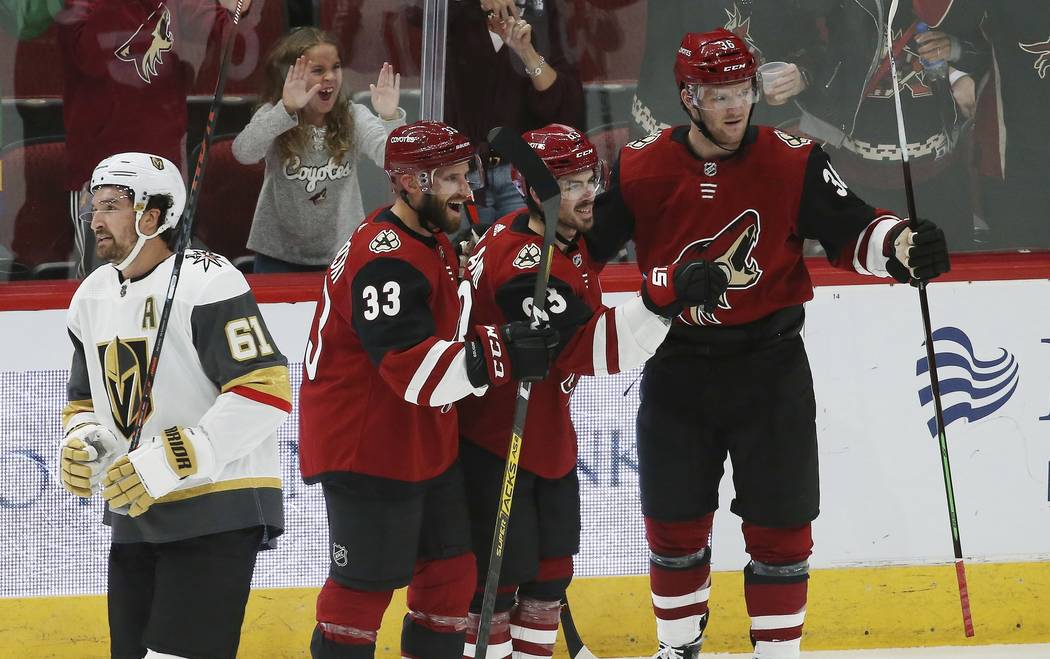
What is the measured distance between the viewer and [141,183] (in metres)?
2.79

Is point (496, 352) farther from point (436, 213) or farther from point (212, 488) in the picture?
point (212, 488)

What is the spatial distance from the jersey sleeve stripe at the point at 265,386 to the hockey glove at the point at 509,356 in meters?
0.38

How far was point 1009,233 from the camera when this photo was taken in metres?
4.04

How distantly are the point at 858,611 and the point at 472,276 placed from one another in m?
1.63

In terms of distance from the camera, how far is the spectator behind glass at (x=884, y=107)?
408 centimetres

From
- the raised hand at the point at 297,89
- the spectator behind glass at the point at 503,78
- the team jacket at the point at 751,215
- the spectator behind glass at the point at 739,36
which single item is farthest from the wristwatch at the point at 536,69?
the team jacket at the point at 751,215

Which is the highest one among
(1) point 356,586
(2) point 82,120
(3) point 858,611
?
(2) point 82,120

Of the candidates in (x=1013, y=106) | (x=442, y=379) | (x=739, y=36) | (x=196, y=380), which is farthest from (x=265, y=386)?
(x=1013, y=106)

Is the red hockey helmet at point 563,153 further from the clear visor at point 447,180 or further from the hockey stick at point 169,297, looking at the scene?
the hockey stick at point 169,297

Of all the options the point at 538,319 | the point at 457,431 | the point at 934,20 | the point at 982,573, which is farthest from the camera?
the point at 934,20

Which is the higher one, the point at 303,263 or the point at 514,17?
the point at 514,17

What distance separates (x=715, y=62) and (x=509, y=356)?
2.58 feet

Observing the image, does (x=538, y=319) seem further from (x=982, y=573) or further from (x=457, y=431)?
(x=982, y=573)

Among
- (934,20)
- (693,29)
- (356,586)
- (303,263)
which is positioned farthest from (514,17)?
(356,586)
